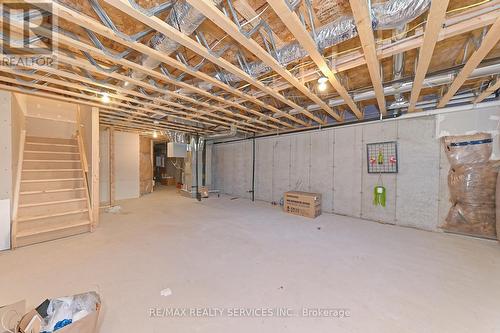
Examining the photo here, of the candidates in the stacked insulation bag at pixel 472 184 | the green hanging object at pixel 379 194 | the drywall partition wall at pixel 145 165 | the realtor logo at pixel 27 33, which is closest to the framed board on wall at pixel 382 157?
the green hanging object at pixel 379 194

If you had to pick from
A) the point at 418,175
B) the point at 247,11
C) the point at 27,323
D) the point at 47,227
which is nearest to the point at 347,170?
the point at 418,175

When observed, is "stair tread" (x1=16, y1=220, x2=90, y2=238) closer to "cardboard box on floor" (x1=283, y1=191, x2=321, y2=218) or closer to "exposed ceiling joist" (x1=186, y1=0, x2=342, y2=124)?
"exposed ceiling joist" (x1=186, y1=0, x2=342, y2=124)

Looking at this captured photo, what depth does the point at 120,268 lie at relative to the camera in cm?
216

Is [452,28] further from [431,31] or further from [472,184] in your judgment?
[472,184]

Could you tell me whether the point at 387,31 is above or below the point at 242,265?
above

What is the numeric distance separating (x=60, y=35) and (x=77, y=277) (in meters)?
2.29

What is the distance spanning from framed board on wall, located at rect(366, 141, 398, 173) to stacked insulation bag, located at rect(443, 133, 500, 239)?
29.2 inches

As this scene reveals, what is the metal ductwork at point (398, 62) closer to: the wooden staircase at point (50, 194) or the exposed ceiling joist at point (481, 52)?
the exposed ceiling joist at point (481, 52)

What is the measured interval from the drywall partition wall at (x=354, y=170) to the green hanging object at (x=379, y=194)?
0.05 m

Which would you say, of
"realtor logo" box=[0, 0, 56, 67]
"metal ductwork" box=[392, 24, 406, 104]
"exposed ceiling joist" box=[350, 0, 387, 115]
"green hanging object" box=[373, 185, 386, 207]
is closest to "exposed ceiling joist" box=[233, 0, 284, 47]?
"exposed ceiling joist" box=[350, 0, 387, 115]

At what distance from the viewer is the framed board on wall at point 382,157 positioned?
3.80 meters

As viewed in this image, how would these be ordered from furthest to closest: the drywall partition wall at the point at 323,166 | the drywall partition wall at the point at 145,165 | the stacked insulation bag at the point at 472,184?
the drywall partition wall at the point at 145,165
the drywall partition wall at the point at 323,166
the stacked insulation bag at the point at 472,184

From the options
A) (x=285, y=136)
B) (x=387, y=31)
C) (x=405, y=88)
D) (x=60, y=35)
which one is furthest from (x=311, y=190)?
(x=60, y=35)

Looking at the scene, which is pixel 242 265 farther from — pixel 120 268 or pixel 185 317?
pixel 120 268
